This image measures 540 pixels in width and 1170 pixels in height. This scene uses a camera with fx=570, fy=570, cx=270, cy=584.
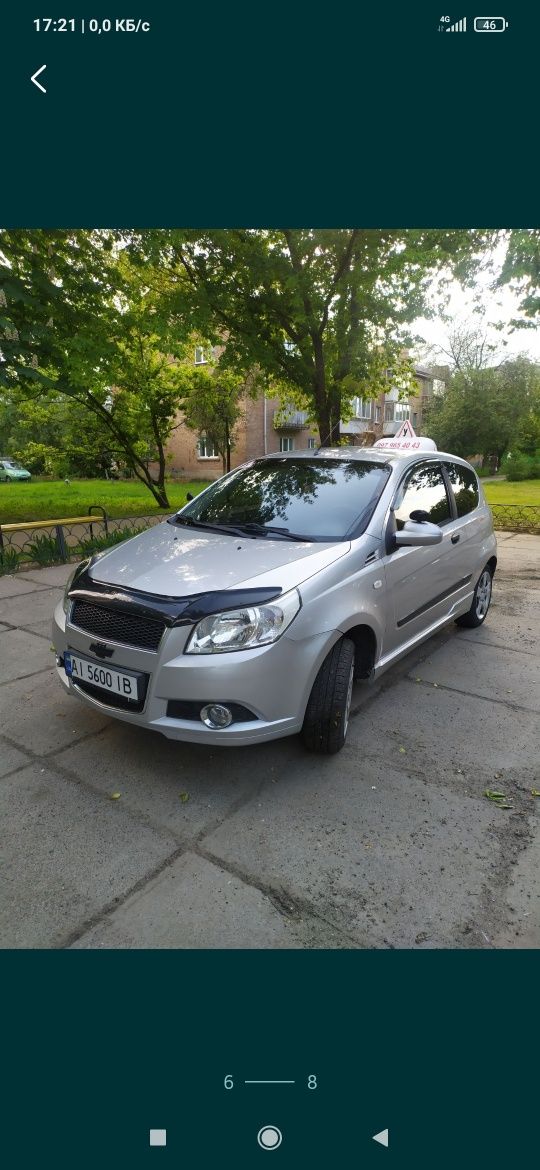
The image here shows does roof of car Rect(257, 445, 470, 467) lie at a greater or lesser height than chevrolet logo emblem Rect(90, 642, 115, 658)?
greater

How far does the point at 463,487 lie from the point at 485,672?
1585 millimetres

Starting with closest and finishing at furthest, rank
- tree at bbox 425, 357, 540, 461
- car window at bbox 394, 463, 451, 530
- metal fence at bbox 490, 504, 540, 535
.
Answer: car window at bbox 394, 463, 451, 530
metal fence at bbox 490, 504, 540, 535
tree at bbox 425, 357, 540, 461

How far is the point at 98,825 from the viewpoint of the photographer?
2.58m

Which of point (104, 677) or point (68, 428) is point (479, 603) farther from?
point (68, 428)

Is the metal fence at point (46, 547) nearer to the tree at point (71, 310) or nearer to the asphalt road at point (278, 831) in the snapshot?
the tree at point (71, 310)

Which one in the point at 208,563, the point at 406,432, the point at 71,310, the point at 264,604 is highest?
the point at 71,310

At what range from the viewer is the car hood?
8.95 ft

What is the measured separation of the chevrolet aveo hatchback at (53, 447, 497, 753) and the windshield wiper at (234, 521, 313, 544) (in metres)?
0.01

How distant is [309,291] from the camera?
8867 millimetres

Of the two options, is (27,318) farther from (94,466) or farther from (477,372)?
(477,372)

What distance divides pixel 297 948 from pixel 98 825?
1.09 m

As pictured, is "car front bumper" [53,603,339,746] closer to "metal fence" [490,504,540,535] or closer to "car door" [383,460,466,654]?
"car door" [383,460,466,654]

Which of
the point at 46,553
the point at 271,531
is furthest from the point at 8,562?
the point at 271,531

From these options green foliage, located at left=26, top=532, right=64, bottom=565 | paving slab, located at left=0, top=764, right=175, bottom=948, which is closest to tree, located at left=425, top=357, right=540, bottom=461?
green foliage, located at left=26, top=532, right=64, bottom=565
